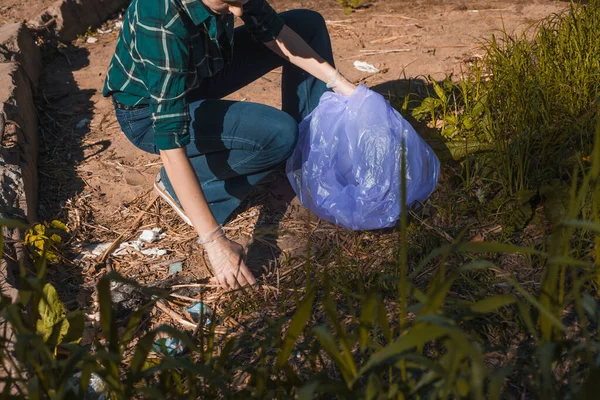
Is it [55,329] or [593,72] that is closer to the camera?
[55,329]

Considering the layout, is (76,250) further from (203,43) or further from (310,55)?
(310,55)

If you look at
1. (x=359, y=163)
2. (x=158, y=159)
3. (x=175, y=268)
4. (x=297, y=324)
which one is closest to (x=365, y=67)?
(x=158, y=159)

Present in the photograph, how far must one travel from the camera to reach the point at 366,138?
243cm

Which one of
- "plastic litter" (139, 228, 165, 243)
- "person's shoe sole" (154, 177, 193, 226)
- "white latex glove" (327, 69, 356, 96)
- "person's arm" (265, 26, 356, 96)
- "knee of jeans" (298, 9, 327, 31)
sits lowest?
"plastic litter" (139, 228, 165, 243)

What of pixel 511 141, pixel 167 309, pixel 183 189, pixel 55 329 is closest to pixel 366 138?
pixel 511 141

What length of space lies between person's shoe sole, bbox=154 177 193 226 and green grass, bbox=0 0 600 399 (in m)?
0.45

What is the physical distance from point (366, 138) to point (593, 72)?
102 centimetres

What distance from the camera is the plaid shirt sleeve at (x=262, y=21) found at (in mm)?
2449

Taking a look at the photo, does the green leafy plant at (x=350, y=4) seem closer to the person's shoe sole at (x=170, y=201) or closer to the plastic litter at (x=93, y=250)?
the person's shoe sole at (x=170, y=201)

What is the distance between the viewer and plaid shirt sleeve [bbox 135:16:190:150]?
2.03 meters

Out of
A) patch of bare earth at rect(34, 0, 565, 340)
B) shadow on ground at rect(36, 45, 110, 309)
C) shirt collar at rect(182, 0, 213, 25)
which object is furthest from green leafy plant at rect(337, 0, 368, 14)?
shirt collar at rect(182, 0, 213, 25)

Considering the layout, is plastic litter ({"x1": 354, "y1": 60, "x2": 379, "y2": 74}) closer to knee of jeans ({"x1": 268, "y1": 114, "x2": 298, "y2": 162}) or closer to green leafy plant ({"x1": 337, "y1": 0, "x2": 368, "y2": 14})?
green leafy plant ({"x1": 337, "y1": 0, "x2": 368, "y2": 14})

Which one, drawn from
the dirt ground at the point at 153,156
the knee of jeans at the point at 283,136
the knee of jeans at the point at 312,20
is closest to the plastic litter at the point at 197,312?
the dirt ground at the point at 153,156

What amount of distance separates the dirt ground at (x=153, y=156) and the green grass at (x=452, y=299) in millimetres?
269
